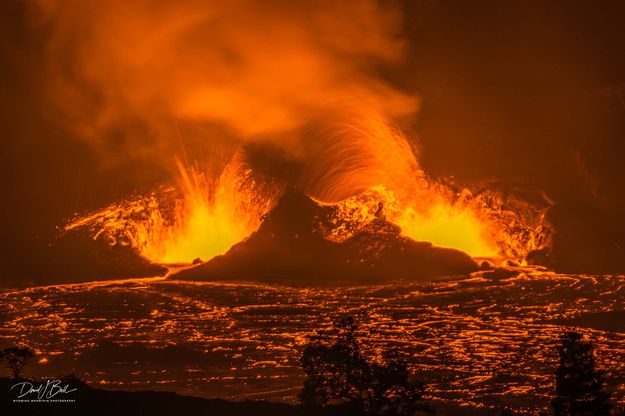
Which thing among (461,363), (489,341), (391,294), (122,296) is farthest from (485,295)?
(122,296)

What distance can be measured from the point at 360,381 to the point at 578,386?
844 centimetres

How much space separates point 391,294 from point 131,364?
44.1 metres

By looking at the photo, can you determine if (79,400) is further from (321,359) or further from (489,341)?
(489,341)

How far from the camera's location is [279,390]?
60.6m

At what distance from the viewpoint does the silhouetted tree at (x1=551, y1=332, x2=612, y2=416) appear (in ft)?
98.1

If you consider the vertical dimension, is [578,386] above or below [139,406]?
above

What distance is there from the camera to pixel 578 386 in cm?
3000

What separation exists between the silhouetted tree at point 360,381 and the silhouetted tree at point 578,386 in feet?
18.1
